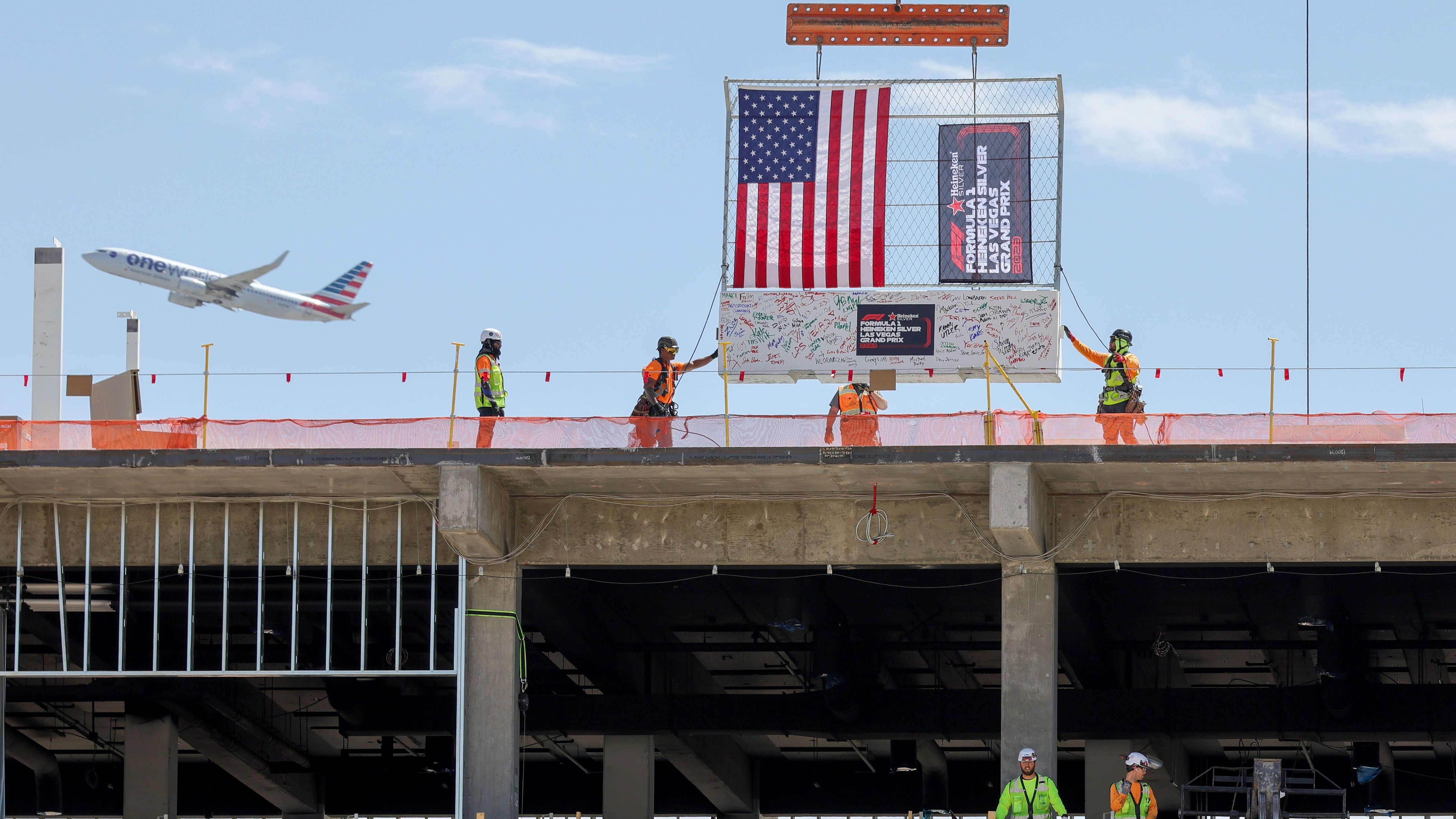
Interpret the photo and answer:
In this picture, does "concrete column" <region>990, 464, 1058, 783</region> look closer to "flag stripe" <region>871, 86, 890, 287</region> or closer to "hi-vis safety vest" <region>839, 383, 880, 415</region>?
"hi-vis safety vest" <region>839, 383, 880, 415</region>

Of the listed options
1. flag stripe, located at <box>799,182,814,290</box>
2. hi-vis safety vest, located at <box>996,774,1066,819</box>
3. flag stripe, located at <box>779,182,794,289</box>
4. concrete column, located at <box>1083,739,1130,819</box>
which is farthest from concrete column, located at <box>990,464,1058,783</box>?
concrete column, located at <box>1083,739,1130,819</box>

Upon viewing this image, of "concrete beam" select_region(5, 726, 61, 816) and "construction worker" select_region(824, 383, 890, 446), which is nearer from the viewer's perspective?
"construction worker" select_region(824, 383, 890, 446)

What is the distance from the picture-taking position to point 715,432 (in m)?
25.0

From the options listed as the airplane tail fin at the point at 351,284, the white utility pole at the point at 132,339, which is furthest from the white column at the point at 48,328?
the airplane tail fin at the point at 351,284

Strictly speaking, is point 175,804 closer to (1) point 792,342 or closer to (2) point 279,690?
(2) point 279,690

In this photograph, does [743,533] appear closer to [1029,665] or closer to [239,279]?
[1029,665]

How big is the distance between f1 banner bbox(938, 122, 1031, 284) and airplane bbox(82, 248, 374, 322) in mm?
46385

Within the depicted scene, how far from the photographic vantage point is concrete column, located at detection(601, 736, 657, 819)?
36281 mm

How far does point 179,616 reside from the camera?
33.6m

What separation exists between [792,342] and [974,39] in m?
6.90

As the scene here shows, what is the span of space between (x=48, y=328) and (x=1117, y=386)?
18.8 metres

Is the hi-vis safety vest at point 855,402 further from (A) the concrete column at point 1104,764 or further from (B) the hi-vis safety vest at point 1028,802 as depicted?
(A) the concrete column at point 1104,764

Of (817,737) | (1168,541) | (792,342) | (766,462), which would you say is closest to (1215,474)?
(1168,541)

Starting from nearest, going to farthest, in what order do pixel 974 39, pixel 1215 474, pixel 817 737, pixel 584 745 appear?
pixel 1215 474
pixel 974 39
pixel 817 737
pixel 584 745
